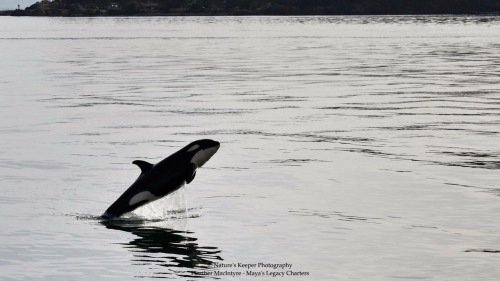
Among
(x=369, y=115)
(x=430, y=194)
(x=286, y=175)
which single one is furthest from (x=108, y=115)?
(x=430, y=194)

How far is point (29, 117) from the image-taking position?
46156 millimetres

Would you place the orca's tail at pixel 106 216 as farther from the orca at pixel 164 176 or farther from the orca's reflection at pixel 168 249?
the orca at pixel 164 176

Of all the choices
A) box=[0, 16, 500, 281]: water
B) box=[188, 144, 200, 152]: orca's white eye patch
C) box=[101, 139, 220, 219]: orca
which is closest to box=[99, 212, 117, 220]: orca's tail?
box=[0, 16, 500, 281]: water

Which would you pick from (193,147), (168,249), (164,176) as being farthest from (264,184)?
(168,249)

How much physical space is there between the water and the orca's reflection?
4 cm

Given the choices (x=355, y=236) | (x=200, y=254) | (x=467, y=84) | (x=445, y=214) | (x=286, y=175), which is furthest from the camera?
(x=467, y=84)

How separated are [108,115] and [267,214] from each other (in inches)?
A: 895

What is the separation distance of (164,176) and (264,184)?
5.79 m

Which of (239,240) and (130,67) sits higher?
(239,240)

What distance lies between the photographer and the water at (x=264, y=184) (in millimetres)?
21109

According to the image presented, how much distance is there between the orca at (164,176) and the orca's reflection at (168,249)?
521mm

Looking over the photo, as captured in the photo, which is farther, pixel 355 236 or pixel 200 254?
pixel 355 236

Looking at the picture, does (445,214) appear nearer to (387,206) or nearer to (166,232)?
(387,206)

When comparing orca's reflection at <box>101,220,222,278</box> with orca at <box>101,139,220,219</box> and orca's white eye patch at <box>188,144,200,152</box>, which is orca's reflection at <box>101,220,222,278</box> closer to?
orca at <box>101,139,220,219</box>
